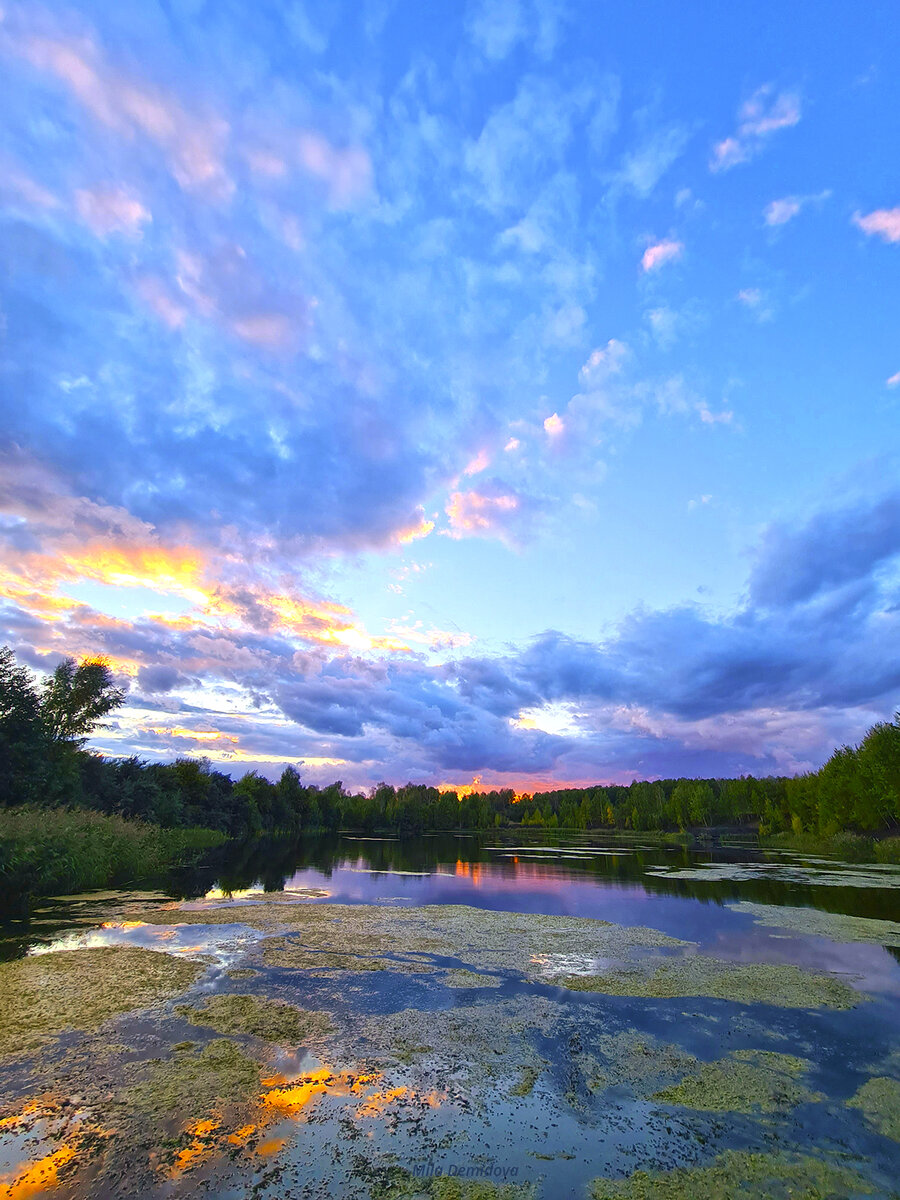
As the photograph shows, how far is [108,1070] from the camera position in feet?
28.0

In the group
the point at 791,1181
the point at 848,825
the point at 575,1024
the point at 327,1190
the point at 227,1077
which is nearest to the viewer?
the point at 327,1190

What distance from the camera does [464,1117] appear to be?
7.52 m

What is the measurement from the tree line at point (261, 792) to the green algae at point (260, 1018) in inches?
1025

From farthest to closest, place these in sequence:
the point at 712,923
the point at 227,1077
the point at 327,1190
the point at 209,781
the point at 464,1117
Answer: the point at 209,781 → the point at 712,923 → the point at 227,1077 → the point at 464,1117 → the point at 327,1190

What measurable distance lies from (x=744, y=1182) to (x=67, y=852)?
28055 mm

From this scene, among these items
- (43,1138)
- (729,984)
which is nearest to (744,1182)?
(43,1138)

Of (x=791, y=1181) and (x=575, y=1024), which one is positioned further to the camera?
(x=575, y=1024)

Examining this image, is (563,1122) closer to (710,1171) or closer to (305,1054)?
(710,1171)

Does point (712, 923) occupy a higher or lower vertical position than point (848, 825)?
lower

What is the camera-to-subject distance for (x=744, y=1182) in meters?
6.29

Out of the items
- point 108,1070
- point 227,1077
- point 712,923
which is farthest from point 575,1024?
point 712,923

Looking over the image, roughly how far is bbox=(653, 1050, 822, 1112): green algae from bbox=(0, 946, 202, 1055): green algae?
1016 centimetres

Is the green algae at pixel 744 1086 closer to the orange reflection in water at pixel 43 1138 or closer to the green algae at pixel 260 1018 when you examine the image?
the green algae at pixel 260 1018

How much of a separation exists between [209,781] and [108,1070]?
8479cm
